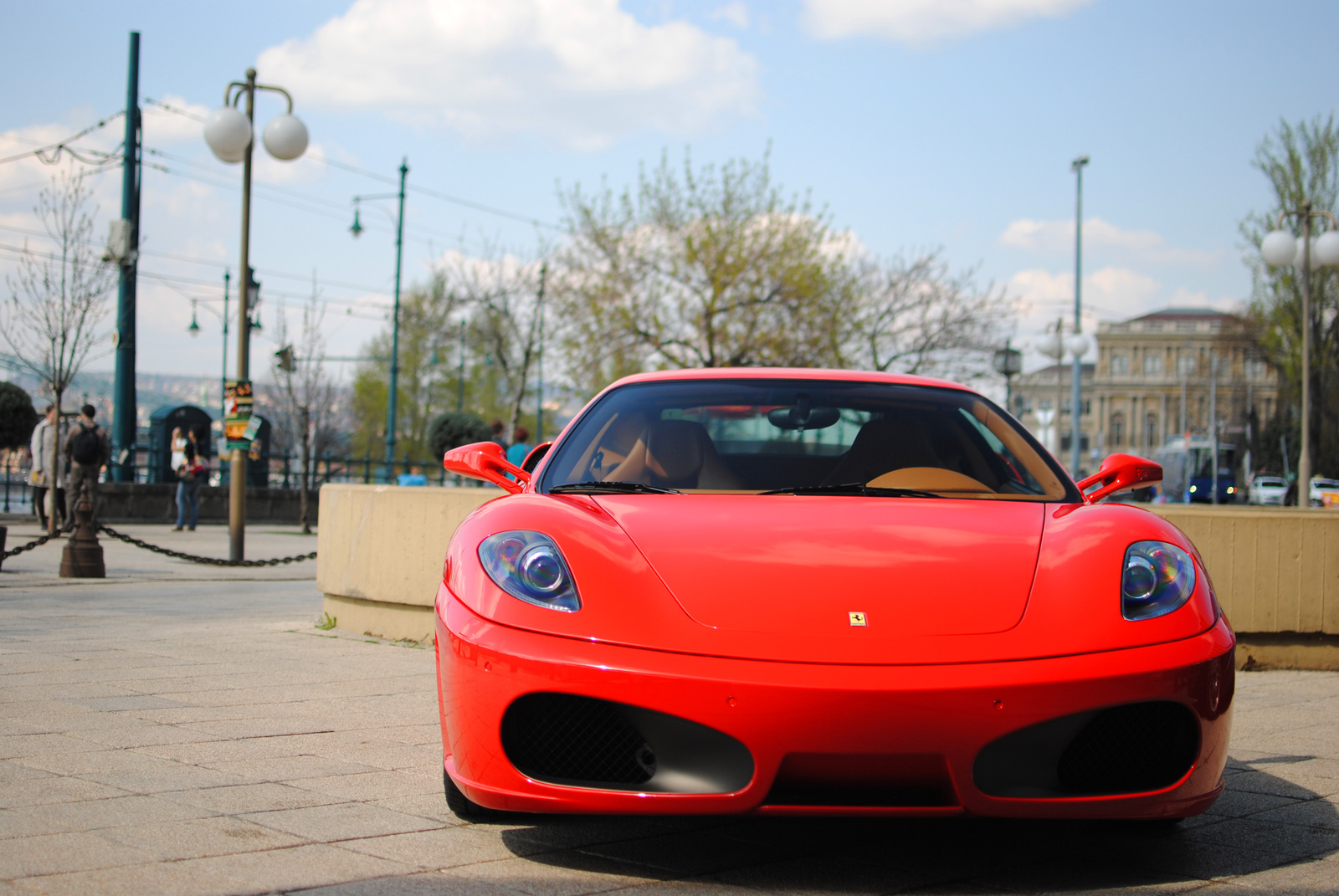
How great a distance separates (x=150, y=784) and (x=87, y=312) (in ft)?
63.7

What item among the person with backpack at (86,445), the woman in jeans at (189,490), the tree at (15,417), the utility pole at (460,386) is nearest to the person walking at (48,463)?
the person with backpack at (86,445)

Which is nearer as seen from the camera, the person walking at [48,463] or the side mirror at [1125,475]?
the side mirror at [1125,475]

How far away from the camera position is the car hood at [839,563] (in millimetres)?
2869

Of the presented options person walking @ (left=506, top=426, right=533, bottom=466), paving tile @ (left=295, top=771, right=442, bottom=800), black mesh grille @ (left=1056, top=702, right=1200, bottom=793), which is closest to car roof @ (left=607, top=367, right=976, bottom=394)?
paving tile @ (left=295, top=771, right=442, bottom=800)

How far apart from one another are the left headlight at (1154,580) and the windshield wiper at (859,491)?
0.66 m

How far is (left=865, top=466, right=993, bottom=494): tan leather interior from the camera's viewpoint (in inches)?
152

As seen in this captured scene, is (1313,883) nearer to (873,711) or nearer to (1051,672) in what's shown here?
(1051,672)

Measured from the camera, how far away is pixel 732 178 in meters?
33.9

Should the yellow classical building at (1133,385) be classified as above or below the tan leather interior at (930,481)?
above

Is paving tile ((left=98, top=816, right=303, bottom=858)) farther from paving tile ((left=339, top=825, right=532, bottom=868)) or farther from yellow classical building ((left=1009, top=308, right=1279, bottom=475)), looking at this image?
yellow classical building ((left=1009, top=308, right=1279, bottom=475))

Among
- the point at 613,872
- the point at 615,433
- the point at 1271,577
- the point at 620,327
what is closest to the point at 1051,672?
the point at 613,872

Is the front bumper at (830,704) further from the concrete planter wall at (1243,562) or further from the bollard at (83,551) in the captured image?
the bollard at (83,551)

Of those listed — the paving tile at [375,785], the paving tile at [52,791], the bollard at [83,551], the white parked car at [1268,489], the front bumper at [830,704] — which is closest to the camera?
the front bumper at [830,704]

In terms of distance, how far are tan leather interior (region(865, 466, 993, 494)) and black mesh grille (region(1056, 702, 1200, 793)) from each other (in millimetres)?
1091
